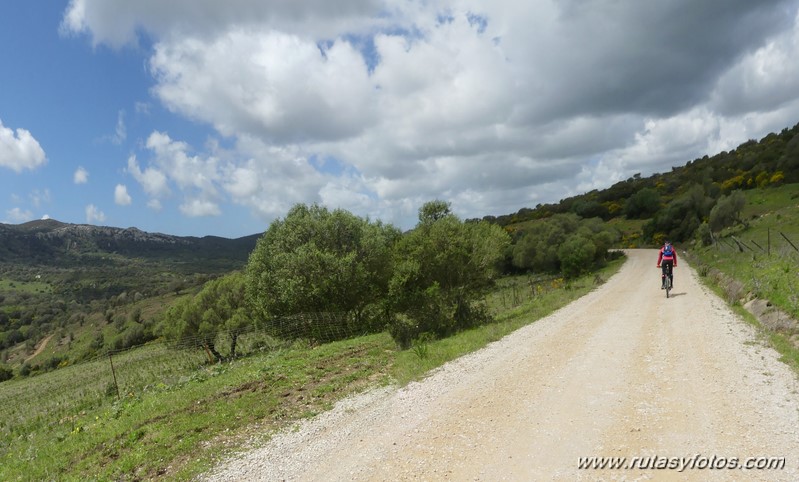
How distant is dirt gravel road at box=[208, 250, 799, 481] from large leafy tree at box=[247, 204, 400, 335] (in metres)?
17.1

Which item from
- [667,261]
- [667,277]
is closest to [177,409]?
[667,277]

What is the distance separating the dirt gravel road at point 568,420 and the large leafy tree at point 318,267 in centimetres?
1712

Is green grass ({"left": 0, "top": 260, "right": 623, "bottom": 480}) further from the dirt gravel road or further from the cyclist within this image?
the cyclist

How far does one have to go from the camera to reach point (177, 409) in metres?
10.6

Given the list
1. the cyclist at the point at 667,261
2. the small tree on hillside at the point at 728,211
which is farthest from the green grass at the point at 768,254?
the cyclist at the point at 667,261

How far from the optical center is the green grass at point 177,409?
25.7 ft

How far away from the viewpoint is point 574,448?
18.9ft

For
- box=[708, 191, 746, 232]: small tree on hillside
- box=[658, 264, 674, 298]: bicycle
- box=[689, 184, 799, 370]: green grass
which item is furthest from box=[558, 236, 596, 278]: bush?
box=[658, 264, 674, 298]: bicycle

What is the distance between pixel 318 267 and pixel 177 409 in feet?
55.3

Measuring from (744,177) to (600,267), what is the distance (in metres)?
52.2

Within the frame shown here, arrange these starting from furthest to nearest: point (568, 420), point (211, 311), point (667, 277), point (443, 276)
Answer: point (211, 311)
point (443, 276)
point (667, 277)
point (568, 420)

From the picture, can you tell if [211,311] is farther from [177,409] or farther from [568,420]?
[568,420]

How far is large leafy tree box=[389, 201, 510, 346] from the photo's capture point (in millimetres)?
19438

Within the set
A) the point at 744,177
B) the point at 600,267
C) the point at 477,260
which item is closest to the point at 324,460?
the point at 477,260
